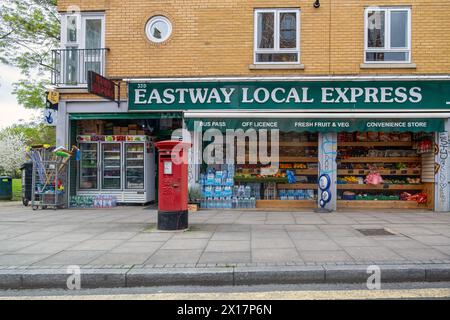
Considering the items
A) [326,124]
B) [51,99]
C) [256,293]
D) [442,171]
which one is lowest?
[256,293]

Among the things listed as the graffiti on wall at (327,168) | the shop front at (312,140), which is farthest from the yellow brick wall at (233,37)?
the graffiti on wall at (327,168)

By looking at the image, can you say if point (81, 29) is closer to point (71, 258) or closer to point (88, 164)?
point (88, 164)

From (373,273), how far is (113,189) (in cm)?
985

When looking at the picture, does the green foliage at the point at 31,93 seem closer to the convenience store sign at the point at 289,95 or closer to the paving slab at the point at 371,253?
the convenience store sign at the point at 289,95

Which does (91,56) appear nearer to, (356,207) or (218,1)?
(218,1)

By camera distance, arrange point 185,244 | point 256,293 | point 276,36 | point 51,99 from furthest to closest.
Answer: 1. point 51,99
2. point 276,36
3. point 185,244
4. point 256,293

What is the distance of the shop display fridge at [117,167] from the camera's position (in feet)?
44.7

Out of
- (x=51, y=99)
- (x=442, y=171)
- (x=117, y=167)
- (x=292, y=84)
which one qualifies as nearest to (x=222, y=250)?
(x=292, y=84)

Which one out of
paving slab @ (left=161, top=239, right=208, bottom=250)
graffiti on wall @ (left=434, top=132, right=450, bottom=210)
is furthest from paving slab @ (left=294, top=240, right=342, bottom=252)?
graffiti on wall @ (left=434, top=132, right=450, bottom=210)

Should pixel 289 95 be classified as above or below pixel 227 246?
above

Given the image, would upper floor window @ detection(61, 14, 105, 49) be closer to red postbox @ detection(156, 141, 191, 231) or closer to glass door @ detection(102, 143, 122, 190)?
glass door @ detection(102, 143, 122, 190)

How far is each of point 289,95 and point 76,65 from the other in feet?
22.3

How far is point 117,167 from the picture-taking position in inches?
540
